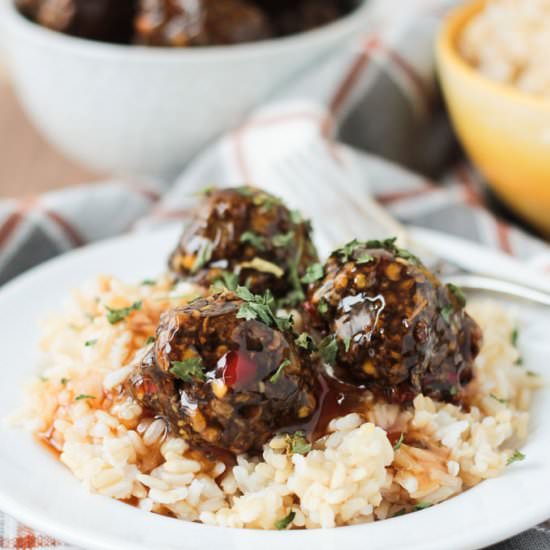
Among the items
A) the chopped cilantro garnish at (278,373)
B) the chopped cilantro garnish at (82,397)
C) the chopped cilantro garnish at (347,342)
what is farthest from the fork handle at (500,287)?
the chopped cilantro garnish at (82,397)

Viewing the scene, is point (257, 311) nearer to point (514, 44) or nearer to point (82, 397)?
point (82, 397)

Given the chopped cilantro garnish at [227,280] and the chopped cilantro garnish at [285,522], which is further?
the chopped cilantro garnish at [227,280]

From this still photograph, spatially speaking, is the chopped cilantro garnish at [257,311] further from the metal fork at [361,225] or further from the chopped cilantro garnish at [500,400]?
the metal fork at [361,225]

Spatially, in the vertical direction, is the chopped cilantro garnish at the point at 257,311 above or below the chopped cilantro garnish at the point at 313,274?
above

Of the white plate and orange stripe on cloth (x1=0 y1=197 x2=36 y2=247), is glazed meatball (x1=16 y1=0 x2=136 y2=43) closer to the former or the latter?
orange stripe on cloth (x1=0 y1=197 x2=36 y2=247)

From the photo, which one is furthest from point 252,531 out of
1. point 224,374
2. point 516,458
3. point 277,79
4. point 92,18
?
point 92,18

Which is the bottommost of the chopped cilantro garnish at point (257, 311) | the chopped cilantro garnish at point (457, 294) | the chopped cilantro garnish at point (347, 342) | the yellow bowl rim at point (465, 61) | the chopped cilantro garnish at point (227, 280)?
the yellow bowl rim at point (465, 61)
